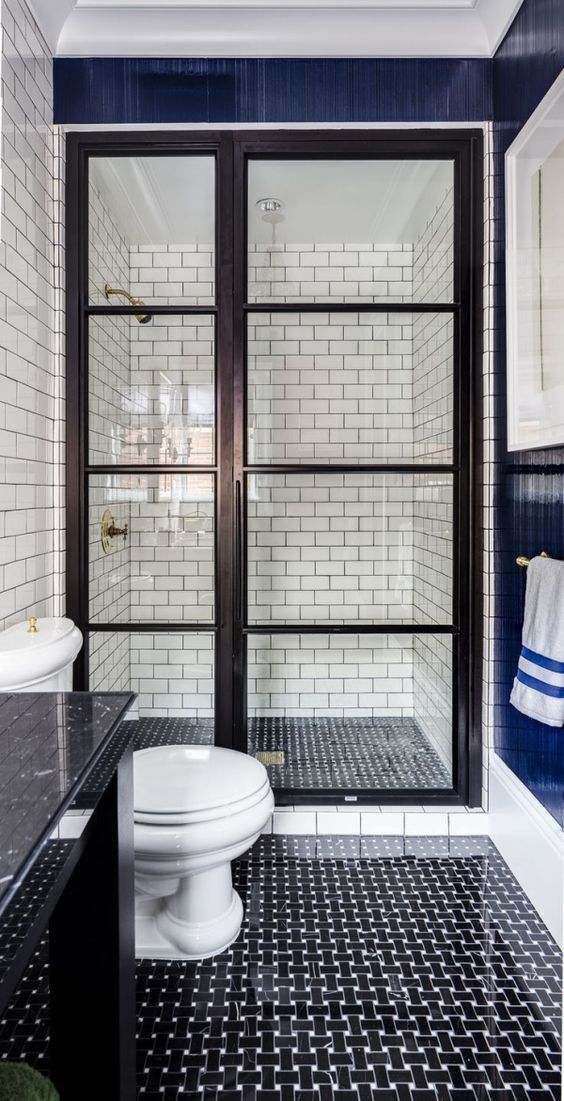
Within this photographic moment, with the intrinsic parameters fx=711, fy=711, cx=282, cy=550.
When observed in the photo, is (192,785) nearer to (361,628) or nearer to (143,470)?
(361,628)

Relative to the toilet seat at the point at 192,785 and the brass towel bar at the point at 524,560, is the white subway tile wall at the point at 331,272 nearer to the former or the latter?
the brass towel bar at the point at 524,560

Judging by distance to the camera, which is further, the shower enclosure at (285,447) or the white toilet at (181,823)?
the shower enclosure at (285,447)

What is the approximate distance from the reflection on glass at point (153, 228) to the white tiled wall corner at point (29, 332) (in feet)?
0.45

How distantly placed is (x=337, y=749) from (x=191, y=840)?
0.94 meters

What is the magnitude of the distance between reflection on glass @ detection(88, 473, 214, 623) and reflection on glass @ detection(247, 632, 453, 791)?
286mm

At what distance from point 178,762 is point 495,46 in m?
2.40

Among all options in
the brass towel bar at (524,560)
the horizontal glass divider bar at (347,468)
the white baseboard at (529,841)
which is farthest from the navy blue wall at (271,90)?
the white baseboard at (529,841)

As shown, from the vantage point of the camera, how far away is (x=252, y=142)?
7.68ft

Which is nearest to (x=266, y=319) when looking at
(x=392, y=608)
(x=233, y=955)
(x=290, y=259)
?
(x=290, y=259)

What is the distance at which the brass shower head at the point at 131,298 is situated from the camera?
2.37 m

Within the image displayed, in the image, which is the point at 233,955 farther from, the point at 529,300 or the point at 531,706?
the point at 529,300

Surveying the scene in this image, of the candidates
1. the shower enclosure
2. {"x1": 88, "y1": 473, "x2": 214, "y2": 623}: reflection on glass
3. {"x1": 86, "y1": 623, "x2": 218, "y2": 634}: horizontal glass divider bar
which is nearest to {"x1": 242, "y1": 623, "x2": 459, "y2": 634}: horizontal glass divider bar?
the shower enclosure

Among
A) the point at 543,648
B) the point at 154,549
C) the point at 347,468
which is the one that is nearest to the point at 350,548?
the point at 347,468

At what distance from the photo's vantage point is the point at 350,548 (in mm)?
2418
